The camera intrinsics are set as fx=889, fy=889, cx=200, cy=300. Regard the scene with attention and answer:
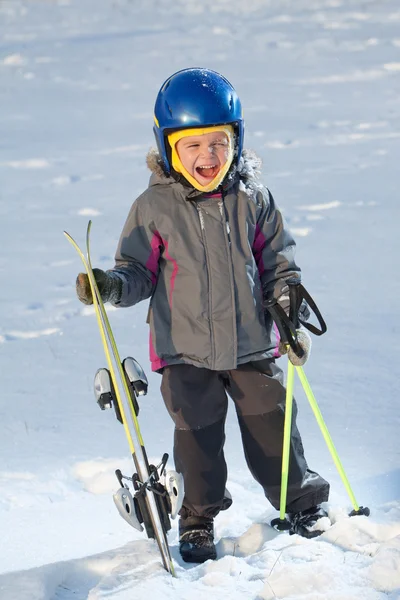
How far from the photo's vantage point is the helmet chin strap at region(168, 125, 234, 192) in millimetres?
3182

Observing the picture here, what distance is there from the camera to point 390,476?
12.6 feet

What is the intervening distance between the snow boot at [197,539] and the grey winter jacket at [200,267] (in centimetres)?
63

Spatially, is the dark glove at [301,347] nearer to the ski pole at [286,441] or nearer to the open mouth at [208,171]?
the ski pole at [286,441]

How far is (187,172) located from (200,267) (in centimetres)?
35

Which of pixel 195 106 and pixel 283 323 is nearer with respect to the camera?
pixel 195 106

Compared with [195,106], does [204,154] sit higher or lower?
lower

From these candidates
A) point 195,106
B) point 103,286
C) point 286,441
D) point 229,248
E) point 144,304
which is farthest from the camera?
point 144,304

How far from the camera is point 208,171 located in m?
3.21

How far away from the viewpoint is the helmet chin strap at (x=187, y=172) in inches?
125

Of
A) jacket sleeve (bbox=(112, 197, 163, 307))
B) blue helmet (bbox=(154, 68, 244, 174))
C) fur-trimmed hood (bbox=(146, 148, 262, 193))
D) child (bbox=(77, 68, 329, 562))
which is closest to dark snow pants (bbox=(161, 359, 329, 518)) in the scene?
child (bbox=(77, 68, 329, 562))

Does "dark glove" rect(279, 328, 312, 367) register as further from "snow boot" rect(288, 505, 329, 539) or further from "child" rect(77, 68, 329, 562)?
"snow boot" rect(288, 505, 329, 539)

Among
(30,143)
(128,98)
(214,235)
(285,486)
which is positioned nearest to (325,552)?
(285,486)

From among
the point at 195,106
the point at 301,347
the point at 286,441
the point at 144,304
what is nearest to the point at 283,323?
the point at 301,347

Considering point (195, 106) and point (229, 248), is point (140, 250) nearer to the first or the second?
point (229, 248)
